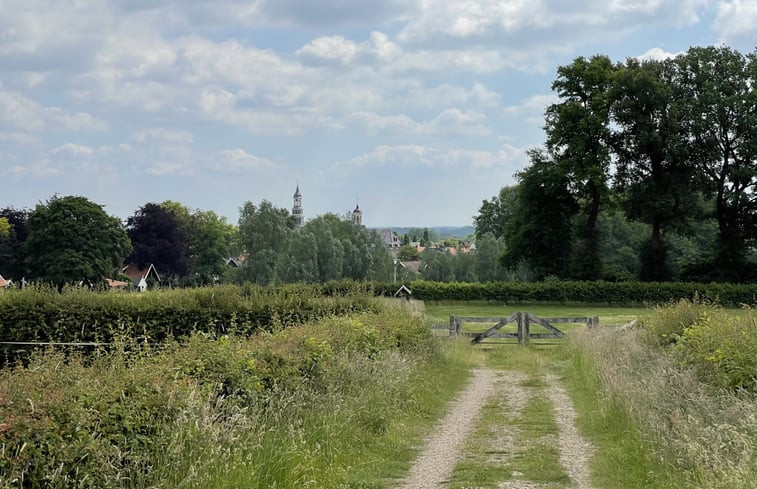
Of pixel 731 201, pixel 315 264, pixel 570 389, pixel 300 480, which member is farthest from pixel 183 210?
pixel 300 480

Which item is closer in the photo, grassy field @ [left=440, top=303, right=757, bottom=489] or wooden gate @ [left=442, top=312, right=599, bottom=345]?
grassy field @ [left=440, top=303, right=757, bottom=489]

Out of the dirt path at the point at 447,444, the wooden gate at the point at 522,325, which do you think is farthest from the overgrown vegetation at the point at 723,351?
the wooden gate at the point at 522,325

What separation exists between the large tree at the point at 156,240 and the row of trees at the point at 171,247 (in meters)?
0.11

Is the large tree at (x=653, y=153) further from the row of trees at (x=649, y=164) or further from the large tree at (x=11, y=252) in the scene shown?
the large tree at (x=11, y=252)

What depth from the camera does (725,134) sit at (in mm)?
59188

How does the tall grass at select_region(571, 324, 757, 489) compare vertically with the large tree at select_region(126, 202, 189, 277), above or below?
below

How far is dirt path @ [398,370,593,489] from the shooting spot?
9.70 meters

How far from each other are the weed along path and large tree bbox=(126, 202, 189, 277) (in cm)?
7713

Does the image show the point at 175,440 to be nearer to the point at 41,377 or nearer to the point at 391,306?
the point at 41,377

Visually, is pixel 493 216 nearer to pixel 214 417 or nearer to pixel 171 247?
pixel 171 247

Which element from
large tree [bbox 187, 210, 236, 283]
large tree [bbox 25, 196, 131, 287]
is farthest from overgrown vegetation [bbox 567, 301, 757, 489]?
large tree [bbox 187, 210, 236, 283]

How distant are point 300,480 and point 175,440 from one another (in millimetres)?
1881

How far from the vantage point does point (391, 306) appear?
2441 centimetres

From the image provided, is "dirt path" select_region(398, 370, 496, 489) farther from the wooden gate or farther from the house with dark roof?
the house with dark roof
